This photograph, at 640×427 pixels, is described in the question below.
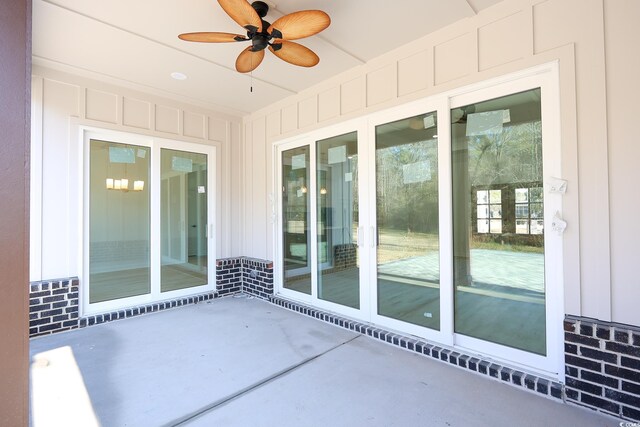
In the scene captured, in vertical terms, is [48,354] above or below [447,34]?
below

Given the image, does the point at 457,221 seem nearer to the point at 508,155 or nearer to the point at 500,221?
the point at 500,221

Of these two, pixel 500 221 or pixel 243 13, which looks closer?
pixel 243 13

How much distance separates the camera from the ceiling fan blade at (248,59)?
112 inches

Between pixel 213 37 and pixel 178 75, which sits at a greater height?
pixel 178 75

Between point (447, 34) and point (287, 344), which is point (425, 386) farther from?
point (447, 34)

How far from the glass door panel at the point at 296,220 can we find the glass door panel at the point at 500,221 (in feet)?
6.94

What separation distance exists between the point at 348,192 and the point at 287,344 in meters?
1.88

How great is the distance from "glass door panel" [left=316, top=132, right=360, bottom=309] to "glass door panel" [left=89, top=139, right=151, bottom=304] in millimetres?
2495

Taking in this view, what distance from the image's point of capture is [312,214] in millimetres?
4355

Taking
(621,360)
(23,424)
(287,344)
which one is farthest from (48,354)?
(621,360)

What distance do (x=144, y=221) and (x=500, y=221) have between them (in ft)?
14.6

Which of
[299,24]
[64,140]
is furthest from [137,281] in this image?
[299,24]

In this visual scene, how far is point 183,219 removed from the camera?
493cm

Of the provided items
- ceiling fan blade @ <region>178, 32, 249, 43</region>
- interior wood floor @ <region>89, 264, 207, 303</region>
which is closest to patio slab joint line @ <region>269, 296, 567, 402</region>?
interior wood floor @ <region>89, 264, 207, 303</region>
